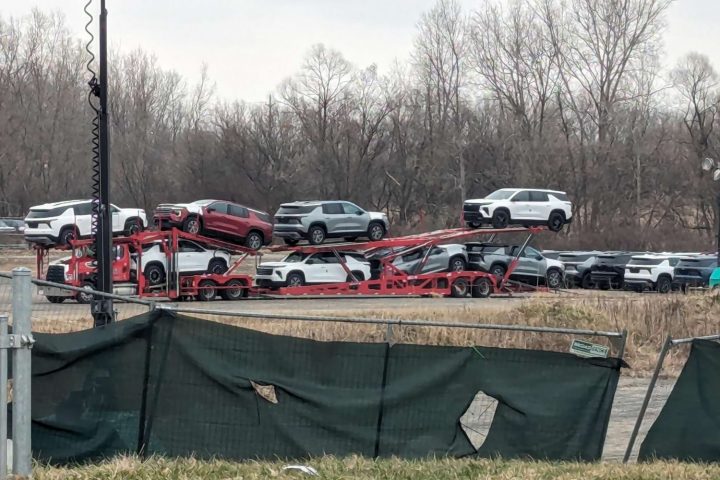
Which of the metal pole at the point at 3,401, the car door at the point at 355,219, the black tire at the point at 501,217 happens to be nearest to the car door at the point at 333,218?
the car door at the point at 355,219

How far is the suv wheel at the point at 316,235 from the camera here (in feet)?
117

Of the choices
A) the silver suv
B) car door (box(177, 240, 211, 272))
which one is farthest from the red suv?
the silver suv

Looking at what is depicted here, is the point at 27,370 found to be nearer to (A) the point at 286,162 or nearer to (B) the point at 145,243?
(B) the point at 145,243

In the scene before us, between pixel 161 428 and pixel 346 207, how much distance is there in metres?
27.6

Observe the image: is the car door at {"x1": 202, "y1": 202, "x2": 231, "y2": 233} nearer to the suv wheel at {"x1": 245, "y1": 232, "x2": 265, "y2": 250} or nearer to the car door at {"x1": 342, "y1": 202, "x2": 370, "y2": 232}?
the suv wheel at {"x1": 245, "y1": 232, "x2": 265, "y2": 250}

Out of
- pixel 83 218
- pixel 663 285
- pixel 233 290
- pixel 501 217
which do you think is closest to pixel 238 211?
pixel 233 290

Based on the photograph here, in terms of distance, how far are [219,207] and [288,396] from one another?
26344 millimetres

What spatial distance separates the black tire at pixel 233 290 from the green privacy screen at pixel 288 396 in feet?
84.1

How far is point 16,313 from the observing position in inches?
304

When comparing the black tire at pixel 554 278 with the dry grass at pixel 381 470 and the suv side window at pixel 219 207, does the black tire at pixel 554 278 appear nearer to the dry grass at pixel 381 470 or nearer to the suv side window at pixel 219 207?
the suv side window at pixel 219 207

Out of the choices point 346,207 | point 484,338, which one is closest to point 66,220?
point 346,207

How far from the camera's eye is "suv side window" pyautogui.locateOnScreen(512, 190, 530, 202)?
3672cm

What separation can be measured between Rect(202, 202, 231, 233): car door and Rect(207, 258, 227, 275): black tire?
113 centimetres

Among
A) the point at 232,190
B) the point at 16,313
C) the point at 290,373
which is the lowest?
the point at 290,373
